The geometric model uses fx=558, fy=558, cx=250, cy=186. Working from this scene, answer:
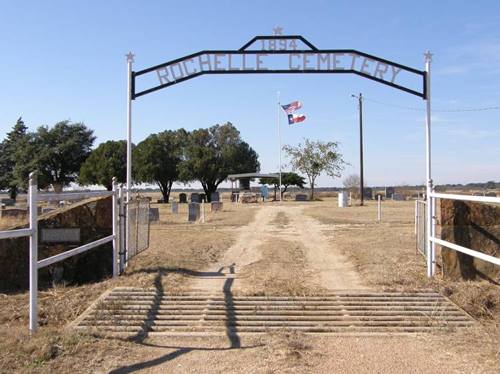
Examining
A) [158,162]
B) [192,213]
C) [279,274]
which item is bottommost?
[279,274]

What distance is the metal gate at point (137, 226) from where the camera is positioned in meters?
9.81

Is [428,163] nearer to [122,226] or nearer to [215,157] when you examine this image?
[122,226]

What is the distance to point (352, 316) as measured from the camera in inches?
262

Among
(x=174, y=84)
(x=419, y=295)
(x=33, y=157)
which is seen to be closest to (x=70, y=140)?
(x=33, y=157)

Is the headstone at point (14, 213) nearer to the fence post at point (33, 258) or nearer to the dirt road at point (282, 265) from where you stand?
the dirt road at point (282, 265)

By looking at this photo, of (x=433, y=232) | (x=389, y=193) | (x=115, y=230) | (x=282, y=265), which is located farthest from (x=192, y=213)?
(x=389, y=193)

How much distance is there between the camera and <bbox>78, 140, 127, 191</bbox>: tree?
65.4 metres

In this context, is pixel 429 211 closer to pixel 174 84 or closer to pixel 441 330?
pixel 441 330

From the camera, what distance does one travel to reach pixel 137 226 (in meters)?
10.3

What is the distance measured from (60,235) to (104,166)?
5785cm

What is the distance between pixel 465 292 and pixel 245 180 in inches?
2307

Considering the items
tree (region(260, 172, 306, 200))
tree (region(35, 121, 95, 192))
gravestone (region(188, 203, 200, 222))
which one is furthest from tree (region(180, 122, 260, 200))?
gravestone (region(188, 203, 200, 222))

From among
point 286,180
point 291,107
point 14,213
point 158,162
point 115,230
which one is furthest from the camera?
point 286,180

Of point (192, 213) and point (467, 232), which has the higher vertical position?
point (467, 232)
